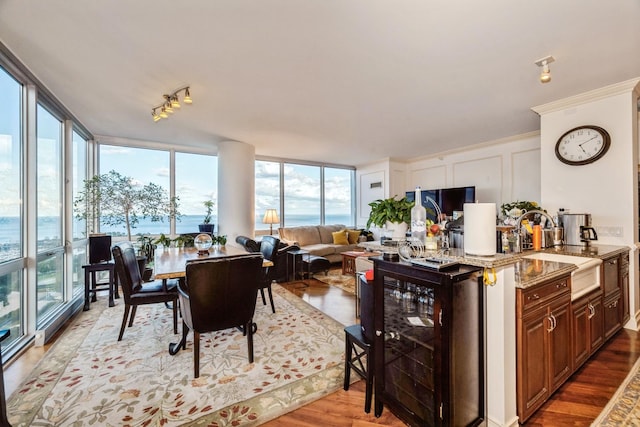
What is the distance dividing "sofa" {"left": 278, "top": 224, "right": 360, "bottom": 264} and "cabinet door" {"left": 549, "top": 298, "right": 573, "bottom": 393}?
437cm

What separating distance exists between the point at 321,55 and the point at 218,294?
2157mm

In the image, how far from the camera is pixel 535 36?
6.73 ft

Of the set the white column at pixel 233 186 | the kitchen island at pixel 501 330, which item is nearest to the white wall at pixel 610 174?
the kitchen island at pixel 501 330

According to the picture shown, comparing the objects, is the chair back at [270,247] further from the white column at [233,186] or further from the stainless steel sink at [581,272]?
the stainless steel sink at [581,272]

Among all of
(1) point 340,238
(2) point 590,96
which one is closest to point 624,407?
(2) point 590,96

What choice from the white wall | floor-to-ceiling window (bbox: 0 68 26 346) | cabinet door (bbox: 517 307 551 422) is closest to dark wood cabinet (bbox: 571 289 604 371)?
cabinet door (bbox: 517 307 551 422)

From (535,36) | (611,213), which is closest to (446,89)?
(535,36)

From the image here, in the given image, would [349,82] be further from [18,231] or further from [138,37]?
[18,231]

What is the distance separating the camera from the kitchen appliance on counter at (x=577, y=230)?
2.80m

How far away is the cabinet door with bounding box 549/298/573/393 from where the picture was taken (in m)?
1.71

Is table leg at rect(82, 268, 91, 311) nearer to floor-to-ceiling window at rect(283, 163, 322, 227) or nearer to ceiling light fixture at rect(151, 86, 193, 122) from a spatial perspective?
ceiling light fixture at rect(151, 86, 193, 122)

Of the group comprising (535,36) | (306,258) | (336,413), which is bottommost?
(336,413)

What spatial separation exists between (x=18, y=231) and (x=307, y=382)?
9.66 ft

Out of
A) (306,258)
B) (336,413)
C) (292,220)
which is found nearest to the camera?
(336,413)
